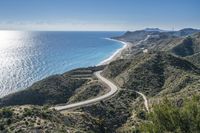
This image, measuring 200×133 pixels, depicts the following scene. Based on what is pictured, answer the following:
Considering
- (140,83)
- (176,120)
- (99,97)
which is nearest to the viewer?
(176,120)

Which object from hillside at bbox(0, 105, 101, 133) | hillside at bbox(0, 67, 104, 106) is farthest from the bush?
hillside at bbox(0, 67, 104, 106)

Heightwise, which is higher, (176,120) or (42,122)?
(176,120)

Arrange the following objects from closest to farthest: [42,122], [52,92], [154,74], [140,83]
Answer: [42,122] < [140,83] < [52,92] < [154,74]

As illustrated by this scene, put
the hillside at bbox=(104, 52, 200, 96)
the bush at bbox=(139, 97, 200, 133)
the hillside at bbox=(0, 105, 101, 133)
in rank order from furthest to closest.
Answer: the hillside at bbox=(104, 52, 200, 96), the hillside at bbox=(0, 105, 101, 133), the bush at bbox=(139, 97, 200, 133)

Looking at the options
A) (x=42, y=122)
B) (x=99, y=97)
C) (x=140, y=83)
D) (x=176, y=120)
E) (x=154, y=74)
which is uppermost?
(x=176, y=120)

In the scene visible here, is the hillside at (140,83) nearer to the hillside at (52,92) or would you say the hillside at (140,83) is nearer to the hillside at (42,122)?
the hillside at (42,122)

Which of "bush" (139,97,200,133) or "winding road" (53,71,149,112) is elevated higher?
"bush" (139,97,200,133)

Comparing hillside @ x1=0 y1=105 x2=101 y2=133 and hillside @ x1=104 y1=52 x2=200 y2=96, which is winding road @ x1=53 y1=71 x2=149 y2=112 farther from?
hillside @ x1=0 y1=105 x2=101 y2=133

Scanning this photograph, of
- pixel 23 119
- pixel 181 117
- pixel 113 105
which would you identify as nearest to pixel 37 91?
pixel 113 105

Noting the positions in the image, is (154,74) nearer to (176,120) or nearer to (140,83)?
(140,83)

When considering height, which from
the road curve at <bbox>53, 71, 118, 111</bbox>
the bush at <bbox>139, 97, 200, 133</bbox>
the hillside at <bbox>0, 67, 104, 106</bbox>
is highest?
the bush at <bbox>139, 97, 200, 133</bbox>

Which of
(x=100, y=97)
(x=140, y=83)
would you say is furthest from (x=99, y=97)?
(x=140, y=83)
